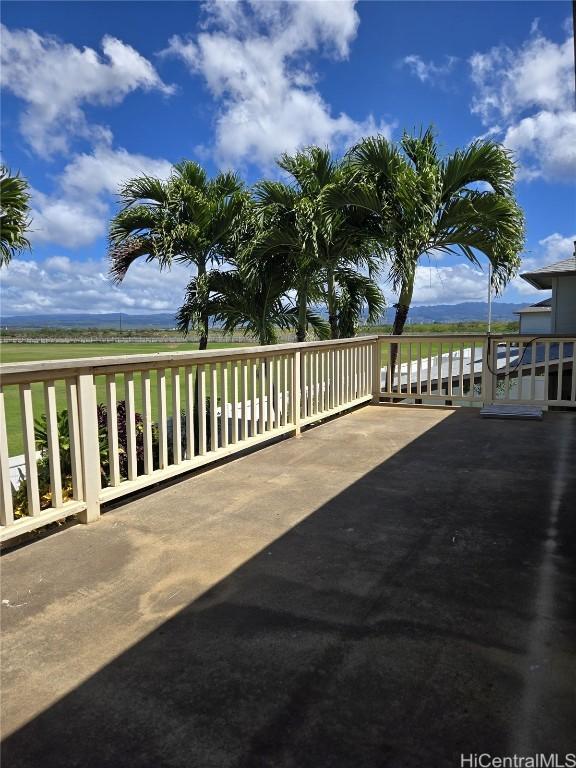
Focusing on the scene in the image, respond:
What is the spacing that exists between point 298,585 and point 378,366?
4846mm

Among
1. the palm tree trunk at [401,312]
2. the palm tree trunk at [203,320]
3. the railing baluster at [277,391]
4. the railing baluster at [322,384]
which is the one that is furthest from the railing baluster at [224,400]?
the palm tree trunk at [203,320]

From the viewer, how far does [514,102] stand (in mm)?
10320

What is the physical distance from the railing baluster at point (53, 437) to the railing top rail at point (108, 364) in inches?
3.5

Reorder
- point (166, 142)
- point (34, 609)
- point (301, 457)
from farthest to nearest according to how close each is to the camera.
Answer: point (166, 142) < point (301, 457) < point (34, 609)

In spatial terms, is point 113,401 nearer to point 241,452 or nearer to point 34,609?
point 34,609

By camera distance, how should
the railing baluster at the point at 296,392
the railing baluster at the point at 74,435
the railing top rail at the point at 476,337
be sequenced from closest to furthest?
the railing baluster at the point at 74,435 → the railing baluster at the point at 296,392 → the railing top rail at the point at 476,337

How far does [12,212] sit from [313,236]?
131 inches

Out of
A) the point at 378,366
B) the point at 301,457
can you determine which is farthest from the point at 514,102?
the point at 301,457

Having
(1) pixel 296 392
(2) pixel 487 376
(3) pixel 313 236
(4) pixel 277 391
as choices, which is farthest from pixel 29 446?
(2) pixel 487 376

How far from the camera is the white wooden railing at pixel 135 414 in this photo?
2424 millimetres

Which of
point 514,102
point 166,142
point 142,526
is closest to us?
point 142,526

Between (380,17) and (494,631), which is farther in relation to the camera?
(380,17)

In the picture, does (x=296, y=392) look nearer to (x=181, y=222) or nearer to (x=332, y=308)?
(x=332, y=308)

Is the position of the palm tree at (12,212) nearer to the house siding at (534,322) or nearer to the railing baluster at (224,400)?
the railing baluster at (224,400)
